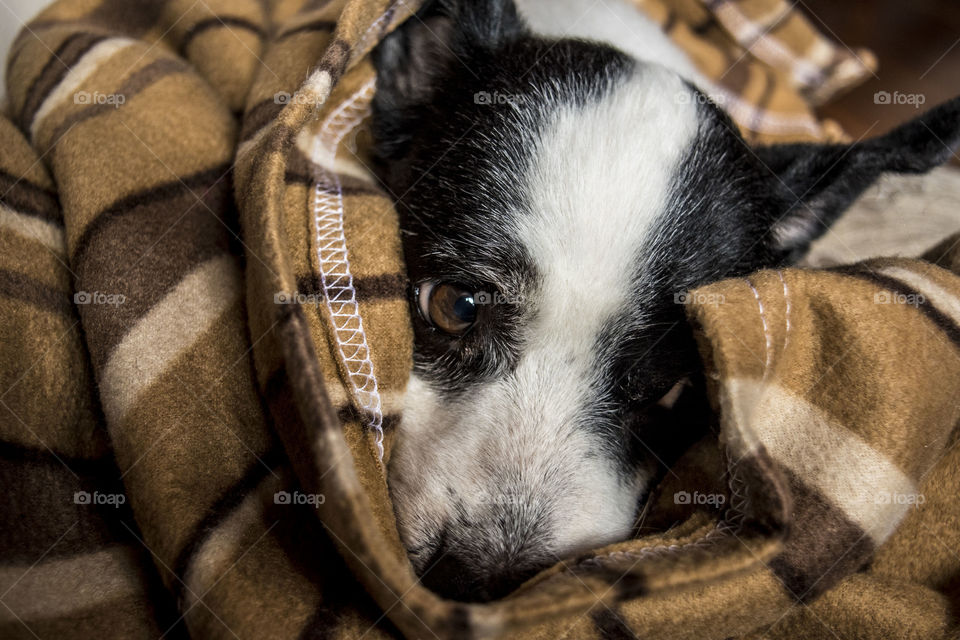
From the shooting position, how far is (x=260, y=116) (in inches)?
45.7

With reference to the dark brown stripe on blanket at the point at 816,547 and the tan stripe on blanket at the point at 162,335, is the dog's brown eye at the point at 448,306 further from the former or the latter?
the dark brown stripe on blanket at the point at 816,547

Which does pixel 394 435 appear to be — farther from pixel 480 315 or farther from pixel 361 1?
pixel 361 1

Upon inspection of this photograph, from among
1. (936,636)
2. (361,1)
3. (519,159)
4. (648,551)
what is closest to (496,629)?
(648,551)

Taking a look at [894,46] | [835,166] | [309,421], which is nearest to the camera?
[309,421]

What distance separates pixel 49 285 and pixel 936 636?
4.83 feet

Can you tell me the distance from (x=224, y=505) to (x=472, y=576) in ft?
1.23

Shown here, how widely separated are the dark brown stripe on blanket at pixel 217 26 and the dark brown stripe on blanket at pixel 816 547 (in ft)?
5.11

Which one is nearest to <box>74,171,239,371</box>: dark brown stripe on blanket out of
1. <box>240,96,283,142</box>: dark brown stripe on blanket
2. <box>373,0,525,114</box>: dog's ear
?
<box>240,96,283,142</box>: dark brown stripe on blanket

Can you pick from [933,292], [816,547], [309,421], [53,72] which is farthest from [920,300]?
[53,72]

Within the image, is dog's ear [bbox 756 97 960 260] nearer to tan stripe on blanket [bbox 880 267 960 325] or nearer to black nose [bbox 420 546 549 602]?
tan stripe on blanket [bbox 880 267 960 325]

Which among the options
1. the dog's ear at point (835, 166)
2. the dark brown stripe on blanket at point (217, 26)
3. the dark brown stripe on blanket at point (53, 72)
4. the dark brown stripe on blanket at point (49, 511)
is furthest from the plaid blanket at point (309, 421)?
the dark brown stripe on blanket at point (217, 26)

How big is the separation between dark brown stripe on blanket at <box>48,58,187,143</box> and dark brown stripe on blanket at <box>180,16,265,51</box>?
0.24 m

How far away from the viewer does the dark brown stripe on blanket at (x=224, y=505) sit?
0.89 metres

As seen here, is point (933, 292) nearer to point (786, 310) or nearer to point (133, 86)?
point (786, 310)
